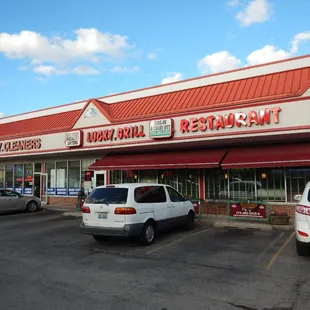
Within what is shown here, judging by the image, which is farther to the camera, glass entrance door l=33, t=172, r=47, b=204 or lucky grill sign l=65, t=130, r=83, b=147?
glass entrance door l=33, t=172, r=47, b=204

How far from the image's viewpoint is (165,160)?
15859 millimetres

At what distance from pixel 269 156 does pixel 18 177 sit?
741 inches

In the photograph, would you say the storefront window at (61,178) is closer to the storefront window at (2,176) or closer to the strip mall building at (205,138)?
the strip mall building at (205,138)

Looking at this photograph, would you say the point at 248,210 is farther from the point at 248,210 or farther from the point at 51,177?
the point at 51,177

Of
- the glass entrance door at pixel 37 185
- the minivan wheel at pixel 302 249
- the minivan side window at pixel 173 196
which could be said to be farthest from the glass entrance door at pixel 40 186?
the minivan wheel at pixel 302 249

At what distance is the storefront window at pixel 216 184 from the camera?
53.0 feet

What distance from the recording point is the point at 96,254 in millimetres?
8102

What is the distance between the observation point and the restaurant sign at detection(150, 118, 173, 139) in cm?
1489

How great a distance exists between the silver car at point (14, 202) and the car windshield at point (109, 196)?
33.3ft

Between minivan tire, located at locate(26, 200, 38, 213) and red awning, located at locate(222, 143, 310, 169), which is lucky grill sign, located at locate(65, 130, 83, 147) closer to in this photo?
minivan tire, located at locate(26, 200, 38, 213)

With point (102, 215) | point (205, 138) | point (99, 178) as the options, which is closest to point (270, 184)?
point (205, 138)

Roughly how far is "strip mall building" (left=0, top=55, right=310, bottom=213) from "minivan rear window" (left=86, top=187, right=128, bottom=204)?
19.3ft

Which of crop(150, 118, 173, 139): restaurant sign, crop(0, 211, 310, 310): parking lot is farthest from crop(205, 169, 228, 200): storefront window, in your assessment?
crop(0, 211, 310, 310): parking lot

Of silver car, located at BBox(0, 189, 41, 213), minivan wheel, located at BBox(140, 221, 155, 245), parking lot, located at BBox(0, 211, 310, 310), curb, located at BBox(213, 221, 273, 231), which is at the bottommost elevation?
parking lot, located at BBox(0, 211, 310, 310)
